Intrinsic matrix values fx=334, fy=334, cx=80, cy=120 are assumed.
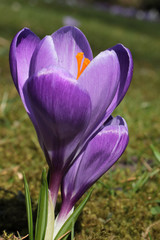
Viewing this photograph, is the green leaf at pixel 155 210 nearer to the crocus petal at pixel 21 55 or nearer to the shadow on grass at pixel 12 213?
the shadow on grass at pixel 12 213

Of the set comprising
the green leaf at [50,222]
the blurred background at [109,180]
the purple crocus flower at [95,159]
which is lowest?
the blurred background at [109,180]

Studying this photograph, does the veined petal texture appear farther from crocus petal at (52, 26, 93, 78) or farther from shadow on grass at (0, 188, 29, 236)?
shadow on grass at (0, 188, 29, 236)

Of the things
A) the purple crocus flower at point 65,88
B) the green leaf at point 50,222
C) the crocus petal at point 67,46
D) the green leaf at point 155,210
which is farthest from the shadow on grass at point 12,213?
the crocus petal at point 67,46

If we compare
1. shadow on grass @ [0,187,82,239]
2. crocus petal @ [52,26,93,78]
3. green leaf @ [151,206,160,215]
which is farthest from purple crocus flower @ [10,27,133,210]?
green leaf @ [151,206,160,215]

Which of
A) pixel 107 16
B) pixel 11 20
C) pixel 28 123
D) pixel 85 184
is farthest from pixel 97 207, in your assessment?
pixel 107 16

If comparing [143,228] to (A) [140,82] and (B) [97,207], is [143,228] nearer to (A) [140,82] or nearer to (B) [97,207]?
(B) [97,207]

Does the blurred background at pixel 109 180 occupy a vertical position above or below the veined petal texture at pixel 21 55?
below

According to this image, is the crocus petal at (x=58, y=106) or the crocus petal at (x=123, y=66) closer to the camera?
the crocus petal at (x=58, y=106)
